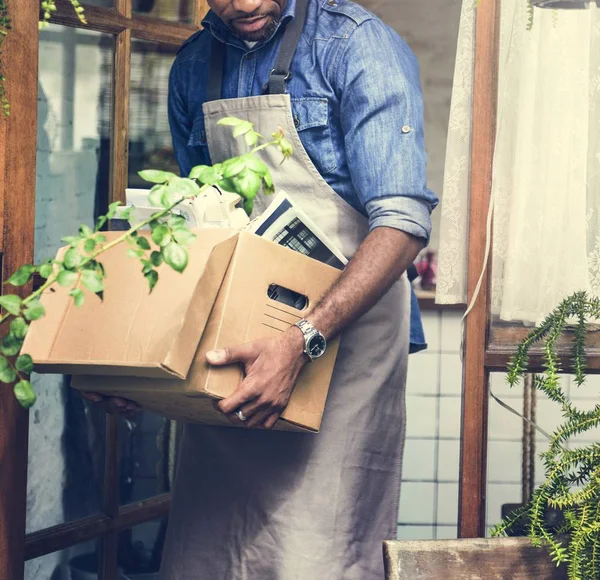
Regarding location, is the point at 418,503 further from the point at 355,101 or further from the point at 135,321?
the point at 135,321

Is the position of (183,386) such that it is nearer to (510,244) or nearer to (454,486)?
(510,244)

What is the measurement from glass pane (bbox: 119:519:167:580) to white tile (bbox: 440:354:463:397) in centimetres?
155

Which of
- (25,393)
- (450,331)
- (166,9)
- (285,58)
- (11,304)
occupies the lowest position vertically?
(25,393)

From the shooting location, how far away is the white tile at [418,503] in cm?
408

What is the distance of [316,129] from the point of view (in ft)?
6.76

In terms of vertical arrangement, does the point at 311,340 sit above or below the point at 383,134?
below

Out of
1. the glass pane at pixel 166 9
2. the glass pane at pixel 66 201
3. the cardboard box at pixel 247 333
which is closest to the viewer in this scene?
the cardboard box at pixel 247 333

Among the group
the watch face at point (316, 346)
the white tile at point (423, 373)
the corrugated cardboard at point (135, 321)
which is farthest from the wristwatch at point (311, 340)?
the white tile at point (423, 373)

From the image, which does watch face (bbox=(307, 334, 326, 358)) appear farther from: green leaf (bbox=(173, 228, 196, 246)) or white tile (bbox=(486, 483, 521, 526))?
white tile (bbox=(486, 483, 521, 526))

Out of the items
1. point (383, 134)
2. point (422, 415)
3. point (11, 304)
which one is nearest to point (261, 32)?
point (383, 134)

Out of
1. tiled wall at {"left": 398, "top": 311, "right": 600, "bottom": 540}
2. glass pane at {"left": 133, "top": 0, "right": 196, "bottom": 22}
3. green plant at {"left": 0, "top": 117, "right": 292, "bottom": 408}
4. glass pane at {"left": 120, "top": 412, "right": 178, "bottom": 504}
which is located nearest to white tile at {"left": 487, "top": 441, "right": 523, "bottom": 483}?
tiled wall at {"left": 398, "top": 311, "right": 600, "bottom": 540}

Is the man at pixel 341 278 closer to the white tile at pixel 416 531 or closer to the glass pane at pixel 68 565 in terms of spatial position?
the glass pane at pixel 68 565

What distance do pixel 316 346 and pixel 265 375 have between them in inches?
5.0

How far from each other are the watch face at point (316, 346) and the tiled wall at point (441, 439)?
7.31 ft
